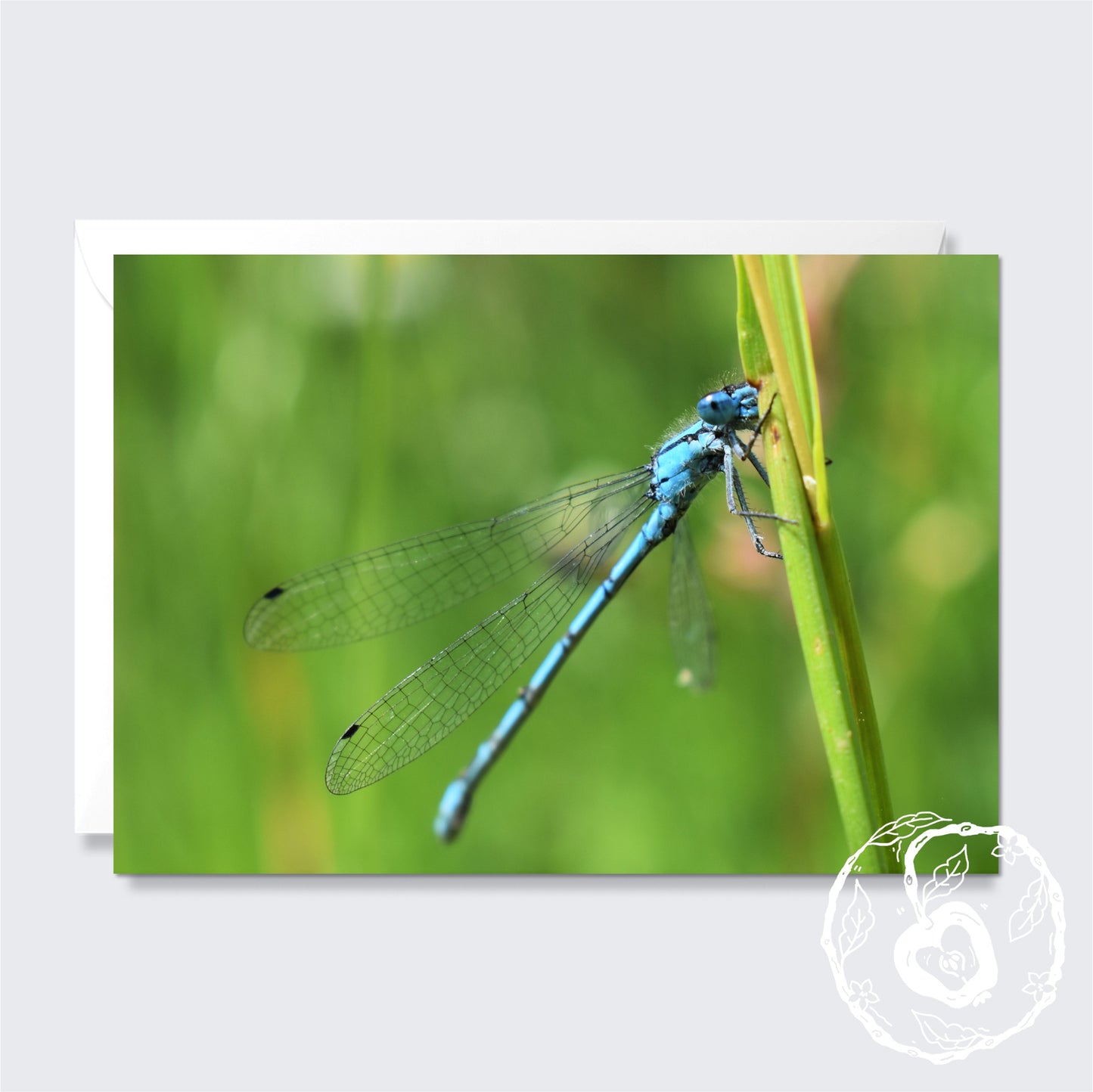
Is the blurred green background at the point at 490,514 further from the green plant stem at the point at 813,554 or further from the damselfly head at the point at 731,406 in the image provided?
the green plant stem at the point at 813,554

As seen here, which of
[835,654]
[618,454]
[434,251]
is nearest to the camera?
[835,654]

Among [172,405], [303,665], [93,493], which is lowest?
[303,665]

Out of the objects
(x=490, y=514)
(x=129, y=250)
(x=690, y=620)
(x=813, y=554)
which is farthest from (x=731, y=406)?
(x=129, y=250)

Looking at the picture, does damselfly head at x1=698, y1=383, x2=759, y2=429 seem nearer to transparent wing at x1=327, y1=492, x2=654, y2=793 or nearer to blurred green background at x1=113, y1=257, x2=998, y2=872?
transparent wing at x1=327, y1=492, x2=654, y2=793

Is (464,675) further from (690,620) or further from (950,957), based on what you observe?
(950,957)

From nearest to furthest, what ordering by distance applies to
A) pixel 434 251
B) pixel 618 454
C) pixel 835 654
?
pixel 835 654 → pixel 434 251 → pixel 618 454

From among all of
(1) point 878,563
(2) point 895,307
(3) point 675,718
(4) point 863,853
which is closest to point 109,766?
(3) point 675,718

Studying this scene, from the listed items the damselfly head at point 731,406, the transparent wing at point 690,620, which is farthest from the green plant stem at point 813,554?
the transparent wing at point 690,620

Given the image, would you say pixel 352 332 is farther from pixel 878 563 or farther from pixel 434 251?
pixel 878 563
